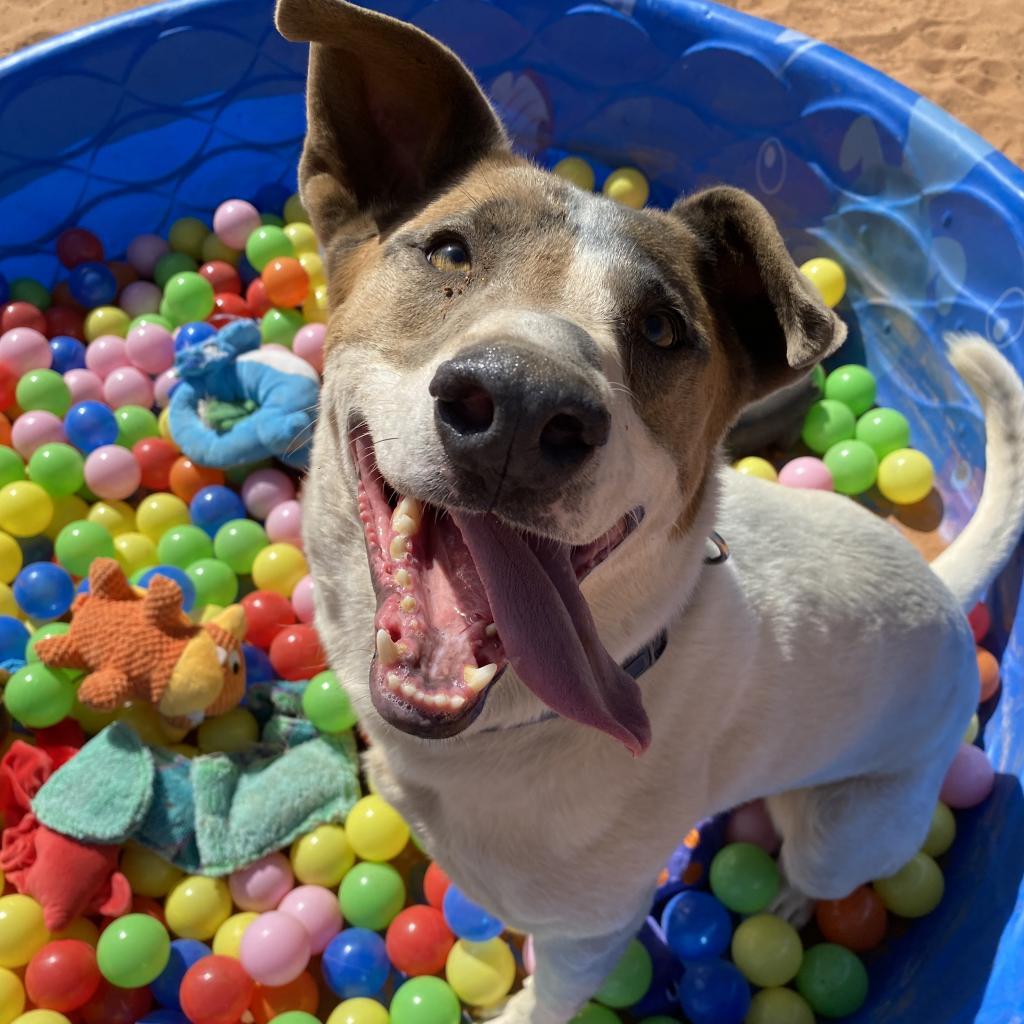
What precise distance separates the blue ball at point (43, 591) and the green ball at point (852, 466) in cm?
333

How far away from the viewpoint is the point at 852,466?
14.4 feet

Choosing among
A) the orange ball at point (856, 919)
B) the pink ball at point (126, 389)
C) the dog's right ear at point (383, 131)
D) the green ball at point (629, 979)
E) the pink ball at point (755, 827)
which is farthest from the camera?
the pink ball at point (126, 389)

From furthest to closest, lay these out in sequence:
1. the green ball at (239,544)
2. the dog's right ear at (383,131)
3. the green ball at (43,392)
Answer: the green ball at (43,392) → the green ball at (239,544) → the dog's right ear at (383,131)

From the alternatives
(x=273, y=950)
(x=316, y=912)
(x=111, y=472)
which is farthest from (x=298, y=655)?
(x=111, y=472)

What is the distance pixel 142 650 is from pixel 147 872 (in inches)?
30.9

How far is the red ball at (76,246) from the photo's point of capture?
16.4 feet

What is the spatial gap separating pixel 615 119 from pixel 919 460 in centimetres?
244

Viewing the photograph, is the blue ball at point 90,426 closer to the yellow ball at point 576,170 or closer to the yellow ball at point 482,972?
the yellow ball at point 576,170

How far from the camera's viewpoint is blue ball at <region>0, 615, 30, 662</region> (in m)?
3.85

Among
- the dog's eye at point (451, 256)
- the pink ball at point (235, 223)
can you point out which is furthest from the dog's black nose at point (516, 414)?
the pink ball at point (235, 223)

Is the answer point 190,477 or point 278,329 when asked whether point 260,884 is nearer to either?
point 190,477

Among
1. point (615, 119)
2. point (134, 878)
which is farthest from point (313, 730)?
point (615, 119)

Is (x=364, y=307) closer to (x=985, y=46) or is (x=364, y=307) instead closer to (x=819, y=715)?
(x=819, y=715)

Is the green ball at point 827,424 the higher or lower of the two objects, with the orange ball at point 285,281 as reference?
higher
